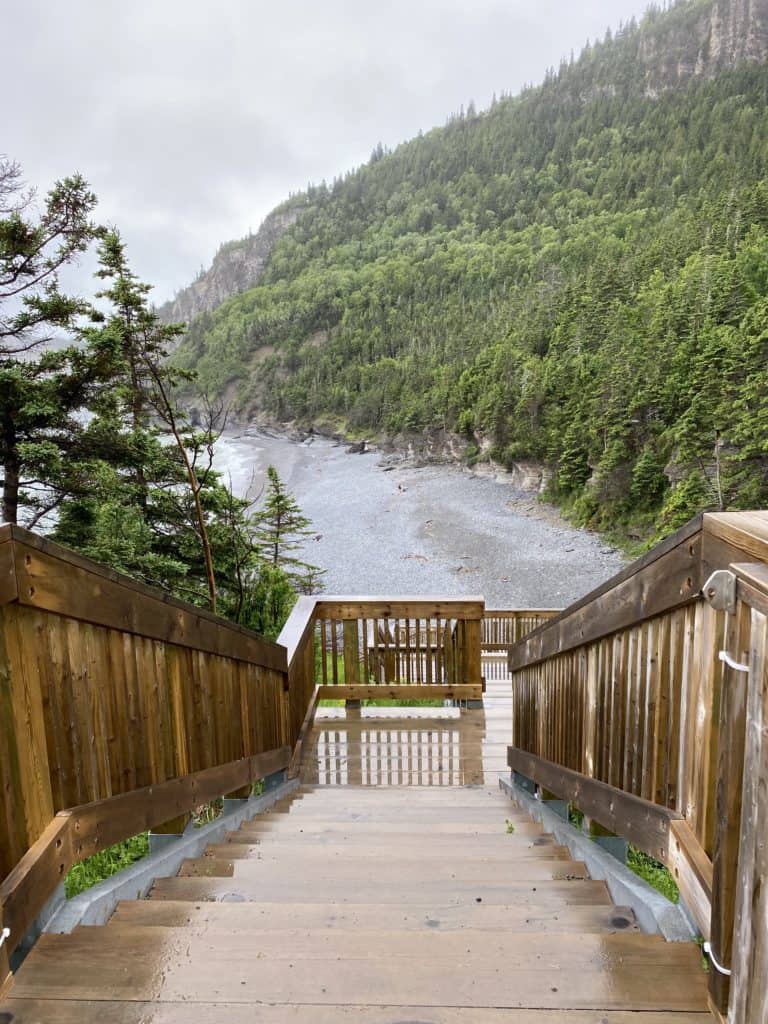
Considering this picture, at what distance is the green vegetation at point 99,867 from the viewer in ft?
10.3

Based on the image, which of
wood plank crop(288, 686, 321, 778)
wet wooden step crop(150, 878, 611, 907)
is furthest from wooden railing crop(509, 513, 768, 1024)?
wood plank crop(288, 686, 321, 778)

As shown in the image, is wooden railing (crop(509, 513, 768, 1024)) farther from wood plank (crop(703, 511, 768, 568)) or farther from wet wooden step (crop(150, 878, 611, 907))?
wet wooden step (crop(150, 878, 611, 907))

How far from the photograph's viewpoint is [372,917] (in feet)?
5.08

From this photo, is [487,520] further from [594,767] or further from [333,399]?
[333,399]

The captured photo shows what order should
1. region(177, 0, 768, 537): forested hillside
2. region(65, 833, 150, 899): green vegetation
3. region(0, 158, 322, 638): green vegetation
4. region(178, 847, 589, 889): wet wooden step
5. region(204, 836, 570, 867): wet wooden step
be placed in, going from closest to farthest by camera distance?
region(178, 847, 589, 889): wet wooden step, region(204, 836, 570, 867): wet wooden step, region(65, 833, 150, 899): green vegetation, region(0, 158, 322, 638): green vegetation, region(177, 0, 768, 537): forested hillside

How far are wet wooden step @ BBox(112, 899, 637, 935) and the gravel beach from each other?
594 inches

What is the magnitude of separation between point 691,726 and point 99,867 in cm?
337

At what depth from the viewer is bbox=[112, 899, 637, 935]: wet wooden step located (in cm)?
148

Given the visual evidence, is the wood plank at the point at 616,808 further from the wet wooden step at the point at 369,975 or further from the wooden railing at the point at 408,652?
the wooden railing at the point at 408,652

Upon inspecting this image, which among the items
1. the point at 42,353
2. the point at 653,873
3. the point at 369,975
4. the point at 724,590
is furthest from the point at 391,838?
the point at 42,353

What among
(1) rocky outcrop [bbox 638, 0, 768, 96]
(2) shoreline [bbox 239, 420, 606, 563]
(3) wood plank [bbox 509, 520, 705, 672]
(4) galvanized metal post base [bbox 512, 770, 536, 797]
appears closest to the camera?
(3) wood plank [bbox 509, 520, 705, 672]

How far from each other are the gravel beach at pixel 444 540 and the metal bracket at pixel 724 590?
1571cm

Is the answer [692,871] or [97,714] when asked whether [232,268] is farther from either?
[692,871]

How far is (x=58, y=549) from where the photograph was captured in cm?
147
